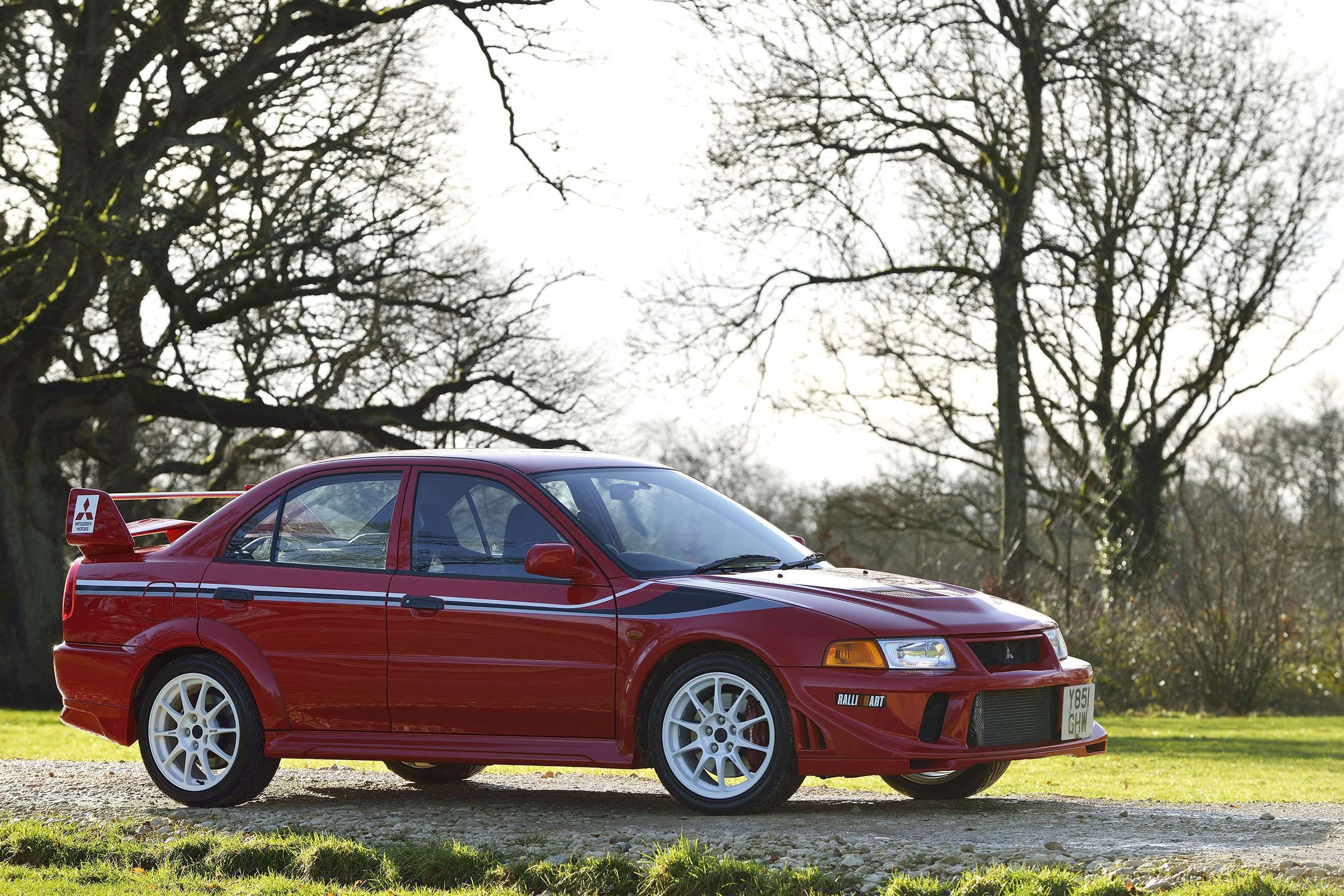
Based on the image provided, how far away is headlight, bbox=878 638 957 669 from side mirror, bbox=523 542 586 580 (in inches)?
57.6

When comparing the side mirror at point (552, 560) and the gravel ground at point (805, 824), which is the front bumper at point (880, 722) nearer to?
the gravel ground at point (805, 824)

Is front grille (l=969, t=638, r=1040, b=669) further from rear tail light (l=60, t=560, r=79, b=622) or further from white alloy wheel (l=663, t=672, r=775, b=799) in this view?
rear tail light (l=60, t=560, r=79, b=622)

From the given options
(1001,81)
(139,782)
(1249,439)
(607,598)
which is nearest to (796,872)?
(607,598)

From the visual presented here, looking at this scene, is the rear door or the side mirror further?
the rear door

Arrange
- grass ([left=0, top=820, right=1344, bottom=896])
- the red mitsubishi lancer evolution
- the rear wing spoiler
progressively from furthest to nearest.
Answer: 1. the rear wing spoiler
2. the red mitsubishi lancer evolution
3. grass ([left=0, top=820, right=1344, bottom=896])

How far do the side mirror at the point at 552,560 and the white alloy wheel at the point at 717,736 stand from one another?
2.53 feet

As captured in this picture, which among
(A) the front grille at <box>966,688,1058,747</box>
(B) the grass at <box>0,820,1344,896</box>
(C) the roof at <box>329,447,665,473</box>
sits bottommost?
(B) the grass at <box>0,820,1344,896</box>

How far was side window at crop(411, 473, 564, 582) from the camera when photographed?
24.6 feet

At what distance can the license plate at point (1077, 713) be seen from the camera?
280 inches

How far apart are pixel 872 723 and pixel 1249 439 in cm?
3378

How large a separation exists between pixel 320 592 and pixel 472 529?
34.2 inches

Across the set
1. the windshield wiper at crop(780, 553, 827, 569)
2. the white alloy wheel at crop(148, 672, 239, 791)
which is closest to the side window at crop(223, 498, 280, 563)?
the white alloy wheel at crop(148, 672, 239, 791)

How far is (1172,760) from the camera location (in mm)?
13641

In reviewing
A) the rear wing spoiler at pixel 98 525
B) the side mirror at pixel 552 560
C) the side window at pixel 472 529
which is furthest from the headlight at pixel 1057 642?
the rear wing spoiler at pixel 98 525
